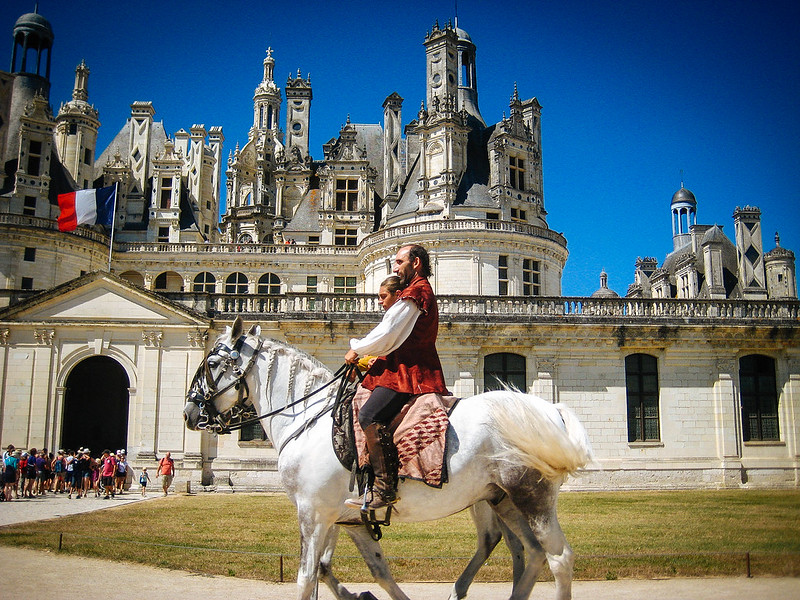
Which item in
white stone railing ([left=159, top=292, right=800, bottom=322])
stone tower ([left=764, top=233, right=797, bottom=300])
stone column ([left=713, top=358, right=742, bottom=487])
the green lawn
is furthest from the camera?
stone tower ([left=764, top=233, right=797, bottom=300])

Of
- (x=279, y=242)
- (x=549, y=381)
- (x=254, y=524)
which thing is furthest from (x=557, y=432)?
(x=279, y=242)


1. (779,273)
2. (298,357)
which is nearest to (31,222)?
(298,357)

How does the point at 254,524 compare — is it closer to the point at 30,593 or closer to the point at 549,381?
the point at 30,593

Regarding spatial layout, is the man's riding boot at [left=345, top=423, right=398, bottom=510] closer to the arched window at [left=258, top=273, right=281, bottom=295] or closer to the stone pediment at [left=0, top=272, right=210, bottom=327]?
the stone pediment at [left=0, top=272, right=210, bottom=327]

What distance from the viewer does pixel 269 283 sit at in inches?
1708

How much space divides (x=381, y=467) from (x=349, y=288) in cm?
3767

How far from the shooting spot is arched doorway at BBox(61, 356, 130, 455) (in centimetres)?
3209

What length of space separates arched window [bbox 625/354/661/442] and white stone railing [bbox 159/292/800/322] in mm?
1745

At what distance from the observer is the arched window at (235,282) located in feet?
142

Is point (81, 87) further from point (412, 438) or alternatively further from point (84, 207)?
point (412, 438)

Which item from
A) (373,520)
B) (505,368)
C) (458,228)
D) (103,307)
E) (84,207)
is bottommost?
(373,520)

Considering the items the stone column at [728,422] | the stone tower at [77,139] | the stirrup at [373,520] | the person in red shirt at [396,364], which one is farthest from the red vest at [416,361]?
the stone tower at [77,139]

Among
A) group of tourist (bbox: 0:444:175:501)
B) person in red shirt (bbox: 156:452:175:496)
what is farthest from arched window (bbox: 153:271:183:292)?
person in red shirt (bbox: 156:452:175:496)

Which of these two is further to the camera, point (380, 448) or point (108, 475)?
point (108, 475)
